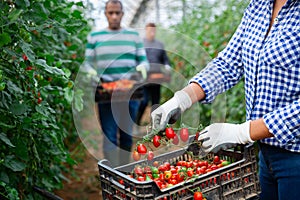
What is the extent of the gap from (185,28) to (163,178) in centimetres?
565

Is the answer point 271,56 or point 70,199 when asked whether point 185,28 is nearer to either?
point 70,199

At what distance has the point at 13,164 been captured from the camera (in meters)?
2.02

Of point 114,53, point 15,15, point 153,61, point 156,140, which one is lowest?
point 156,140

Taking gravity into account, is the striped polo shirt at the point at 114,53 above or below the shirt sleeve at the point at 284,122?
above

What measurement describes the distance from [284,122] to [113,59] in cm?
275

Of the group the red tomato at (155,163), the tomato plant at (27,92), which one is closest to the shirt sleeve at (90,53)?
the tomato plant at (27,92)

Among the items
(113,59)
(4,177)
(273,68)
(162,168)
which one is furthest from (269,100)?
(113,59)

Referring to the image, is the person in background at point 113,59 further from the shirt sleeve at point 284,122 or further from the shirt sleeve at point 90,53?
the shirt sleeve at point 284,122

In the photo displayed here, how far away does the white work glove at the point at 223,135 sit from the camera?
1.74 meters

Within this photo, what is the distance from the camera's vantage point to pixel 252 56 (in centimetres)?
182

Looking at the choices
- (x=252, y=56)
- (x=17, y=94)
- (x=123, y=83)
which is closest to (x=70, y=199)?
(x=123, y=83)

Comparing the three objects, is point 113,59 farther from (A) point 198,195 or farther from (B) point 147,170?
(A) point 198,195

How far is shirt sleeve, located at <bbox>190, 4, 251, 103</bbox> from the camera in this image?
1.95 meters

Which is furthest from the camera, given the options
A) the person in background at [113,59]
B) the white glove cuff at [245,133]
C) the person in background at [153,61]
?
the person in background at [153,61]
